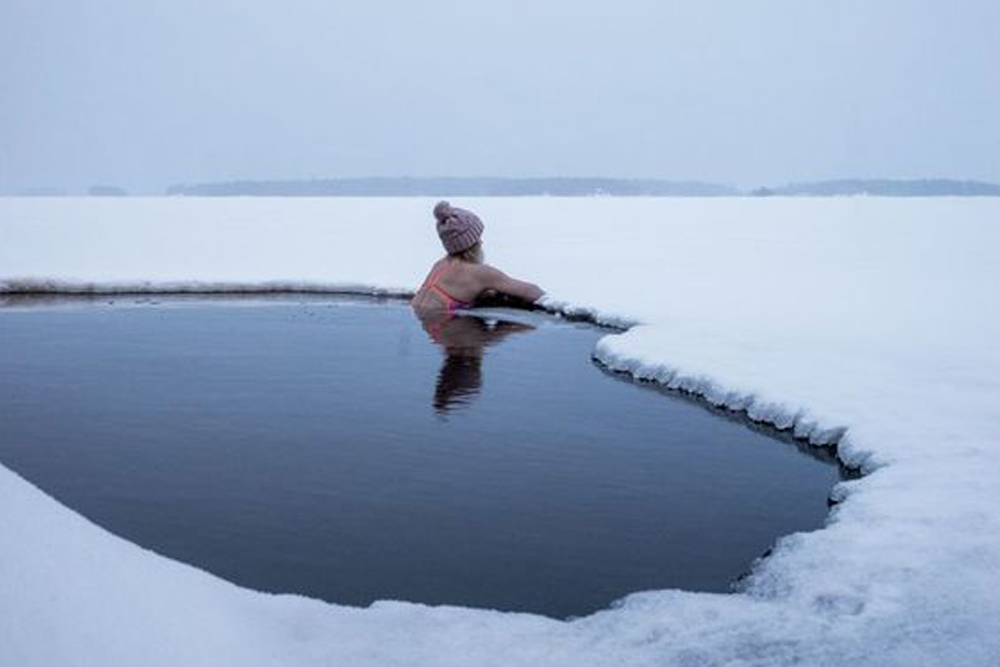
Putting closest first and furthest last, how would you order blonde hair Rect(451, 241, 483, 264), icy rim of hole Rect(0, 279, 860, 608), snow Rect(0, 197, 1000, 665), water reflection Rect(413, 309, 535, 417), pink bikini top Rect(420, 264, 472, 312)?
snow Rect(0, 197, 1000, 665)
icy rim of hole Rect(0, 279, 860, 608)
water reflection Rect(413, 309, 535, 417)
blonde hair Rect(451, 241, 483, 264)
pink bikini top Rect(420, 264, 472, 312)

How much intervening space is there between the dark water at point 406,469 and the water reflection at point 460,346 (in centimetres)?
7

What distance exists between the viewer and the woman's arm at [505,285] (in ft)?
53.2

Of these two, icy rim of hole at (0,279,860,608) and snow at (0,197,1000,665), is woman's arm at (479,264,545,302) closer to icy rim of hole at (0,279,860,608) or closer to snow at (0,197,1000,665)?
icy rim of hole at (0,279,860,608)

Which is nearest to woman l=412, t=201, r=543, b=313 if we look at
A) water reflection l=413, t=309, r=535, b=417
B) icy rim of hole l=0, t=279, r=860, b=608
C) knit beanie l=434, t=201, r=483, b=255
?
knit beanie l=434, t=201, r=483, b=255

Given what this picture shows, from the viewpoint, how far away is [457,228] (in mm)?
15633

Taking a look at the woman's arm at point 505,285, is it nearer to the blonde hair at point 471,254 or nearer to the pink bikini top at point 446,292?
the blonde hair at point 471,254

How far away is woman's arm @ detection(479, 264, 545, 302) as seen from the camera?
53.2 ft

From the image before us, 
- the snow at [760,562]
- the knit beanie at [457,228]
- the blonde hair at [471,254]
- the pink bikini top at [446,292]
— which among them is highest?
the knit beanie at [457,228]

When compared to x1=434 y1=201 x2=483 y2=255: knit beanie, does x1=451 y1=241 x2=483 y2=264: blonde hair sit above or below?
below

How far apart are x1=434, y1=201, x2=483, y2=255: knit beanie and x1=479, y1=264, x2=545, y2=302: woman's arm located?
1.92ft

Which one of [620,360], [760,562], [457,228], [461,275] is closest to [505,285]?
[461,275]

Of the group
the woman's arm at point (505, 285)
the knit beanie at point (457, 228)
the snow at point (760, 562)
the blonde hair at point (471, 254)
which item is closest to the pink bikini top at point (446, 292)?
the blonde hair at point (471, 254)

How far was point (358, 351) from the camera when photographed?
12.4 metres

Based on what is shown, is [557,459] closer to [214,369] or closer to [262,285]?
[214,369]
